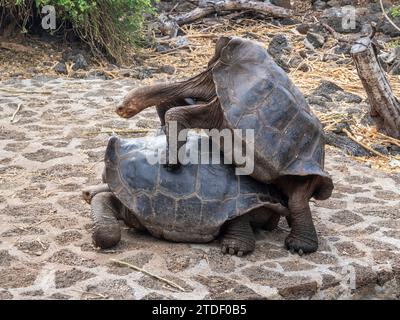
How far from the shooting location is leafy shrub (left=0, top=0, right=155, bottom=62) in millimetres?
9781

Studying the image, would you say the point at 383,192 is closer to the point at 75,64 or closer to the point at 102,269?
the point at 102,269

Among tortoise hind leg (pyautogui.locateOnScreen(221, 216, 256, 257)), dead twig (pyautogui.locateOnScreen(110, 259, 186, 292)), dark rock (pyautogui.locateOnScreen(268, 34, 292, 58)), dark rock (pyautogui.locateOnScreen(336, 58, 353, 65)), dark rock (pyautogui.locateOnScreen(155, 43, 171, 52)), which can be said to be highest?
dark rock (pyautogui.locateOnScreen(268, 34, 292, 58))

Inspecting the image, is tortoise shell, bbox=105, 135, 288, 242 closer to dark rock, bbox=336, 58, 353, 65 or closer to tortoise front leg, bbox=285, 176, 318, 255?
tortoise front leg, bbox=285, 176, 318, 255

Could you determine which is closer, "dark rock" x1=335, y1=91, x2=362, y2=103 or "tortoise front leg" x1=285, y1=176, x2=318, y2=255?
A: "tortoise front leg" x1=285, y1=176, x2=318, y2=255

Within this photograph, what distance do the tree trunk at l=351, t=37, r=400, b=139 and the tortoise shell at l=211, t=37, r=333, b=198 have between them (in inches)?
97.5

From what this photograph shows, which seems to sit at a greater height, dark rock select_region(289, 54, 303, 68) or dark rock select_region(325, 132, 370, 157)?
dark rock select_region(289, 54, 303, 68)

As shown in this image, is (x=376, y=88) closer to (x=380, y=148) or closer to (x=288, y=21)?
(x=380, y=148)

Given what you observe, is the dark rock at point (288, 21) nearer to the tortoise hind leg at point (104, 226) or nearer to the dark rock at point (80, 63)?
the dark rock at point (80, 63)

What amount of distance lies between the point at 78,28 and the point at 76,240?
5879 millimetres

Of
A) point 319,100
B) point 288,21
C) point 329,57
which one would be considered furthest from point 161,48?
point 319,100

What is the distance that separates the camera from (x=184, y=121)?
15.4 feet

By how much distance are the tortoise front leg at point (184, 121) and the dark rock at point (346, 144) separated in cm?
281

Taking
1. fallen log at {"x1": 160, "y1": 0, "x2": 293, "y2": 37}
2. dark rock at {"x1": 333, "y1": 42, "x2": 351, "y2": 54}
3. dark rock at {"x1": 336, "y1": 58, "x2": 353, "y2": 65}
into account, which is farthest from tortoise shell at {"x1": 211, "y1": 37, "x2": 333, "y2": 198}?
fallen log at {"x1": 160, "y1": 0, "x2": 293, "y2": 37}

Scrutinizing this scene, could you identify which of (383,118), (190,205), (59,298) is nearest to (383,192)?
(383,118)
